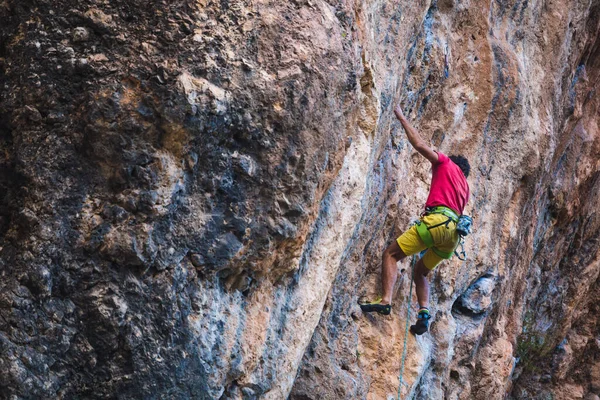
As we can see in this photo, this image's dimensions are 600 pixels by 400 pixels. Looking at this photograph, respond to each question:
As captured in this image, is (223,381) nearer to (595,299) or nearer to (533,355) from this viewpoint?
(533,355)

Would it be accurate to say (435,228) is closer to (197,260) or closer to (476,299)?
(476,299)

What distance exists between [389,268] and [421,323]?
2.41 ft

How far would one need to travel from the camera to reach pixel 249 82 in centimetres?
409

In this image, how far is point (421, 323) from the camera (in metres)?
7.23

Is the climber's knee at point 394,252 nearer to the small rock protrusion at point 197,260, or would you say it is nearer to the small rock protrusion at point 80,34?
the small rock protrusion at point 197,260

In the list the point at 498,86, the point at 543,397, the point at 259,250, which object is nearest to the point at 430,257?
the point at 498,86

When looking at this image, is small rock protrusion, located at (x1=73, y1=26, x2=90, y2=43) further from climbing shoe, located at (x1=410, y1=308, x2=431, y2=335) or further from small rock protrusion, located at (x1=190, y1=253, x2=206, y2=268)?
climbing shoe, located at (x1=410, y1=308, x2=431, y2=335)

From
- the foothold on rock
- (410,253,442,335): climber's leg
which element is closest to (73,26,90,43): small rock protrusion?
(410,253,442,335): climber's leg

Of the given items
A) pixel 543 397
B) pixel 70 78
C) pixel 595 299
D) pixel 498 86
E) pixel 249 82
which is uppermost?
pixel 498 86

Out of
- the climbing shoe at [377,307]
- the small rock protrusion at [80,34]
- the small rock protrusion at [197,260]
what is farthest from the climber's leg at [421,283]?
the small rock protrusion at [80,34]

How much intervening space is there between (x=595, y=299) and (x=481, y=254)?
20.1ft

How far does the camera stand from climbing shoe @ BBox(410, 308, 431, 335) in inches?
284

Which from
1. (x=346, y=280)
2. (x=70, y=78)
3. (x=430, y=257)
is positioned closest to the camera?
(x=70, y=78)

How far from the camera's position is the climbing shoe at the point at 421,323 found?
7.20 meters
